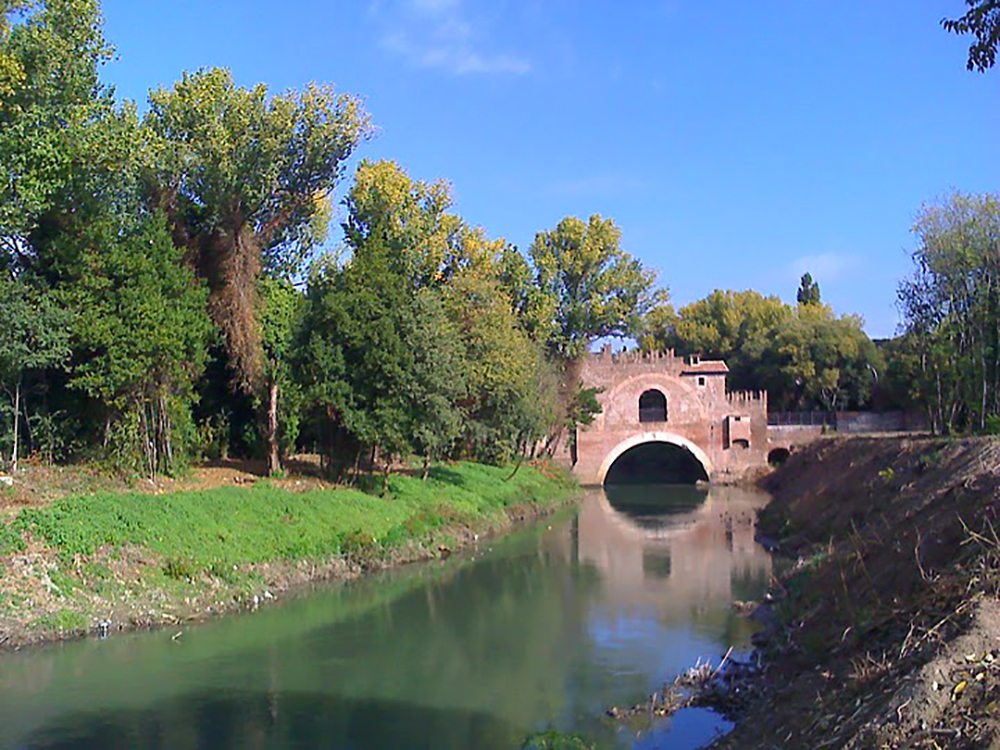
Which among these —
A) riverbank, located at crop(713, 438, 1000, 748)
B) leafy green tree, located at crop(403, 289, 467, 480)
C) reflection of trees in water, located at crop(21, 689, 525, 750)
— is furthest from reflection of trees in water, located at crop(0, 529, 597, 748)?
leafy green tree, located at crop(403, 289, 467, 480)

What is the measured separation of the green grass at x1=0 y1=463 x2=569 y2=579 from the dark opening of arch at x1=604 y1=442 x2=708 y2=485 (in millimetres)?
25595

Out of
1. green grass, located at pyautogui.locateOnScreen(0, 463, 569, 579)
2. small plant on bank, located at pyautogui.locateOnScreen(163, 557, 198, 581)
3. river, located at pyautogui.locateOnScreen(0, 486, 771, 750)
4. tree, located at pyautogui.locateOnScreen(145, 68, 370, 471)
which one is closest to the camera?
river, located at pyautogui.locateOnScreen(0, 486, 771, 750)

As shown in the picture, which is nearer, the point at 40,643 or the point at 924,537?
the point at 924,537

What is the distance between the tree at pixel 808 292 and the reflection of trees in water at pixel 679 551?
Answer: 2931cm

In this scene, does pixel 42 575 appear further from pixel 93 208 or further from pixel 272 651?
pixel 93 208

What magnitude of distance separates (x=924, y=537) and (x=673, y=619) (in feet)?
23.0

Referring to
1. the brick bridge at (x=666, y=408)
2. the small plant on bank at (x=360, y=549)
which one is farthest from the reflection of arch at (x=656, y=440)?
the small plant on bank at (x=360, y=549)

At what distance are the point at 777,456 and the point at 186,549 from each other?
124 feet

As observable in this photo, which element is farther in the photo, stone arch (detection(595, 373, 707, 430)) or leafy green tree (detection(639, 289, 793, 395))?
leafy green tree (detection(639, 289, 793, 395))

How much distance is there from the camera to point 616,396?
5062 centimetres

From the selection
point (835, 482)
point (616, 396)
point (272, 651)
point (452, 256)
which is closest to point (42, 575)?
point (272, 651)

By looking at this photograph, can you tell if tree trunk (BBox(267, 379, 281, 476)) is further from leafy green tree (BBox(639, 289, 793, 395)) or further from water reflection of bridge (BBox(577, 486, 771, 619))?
leafy green tree (BBox(639, 289, 793, 395))

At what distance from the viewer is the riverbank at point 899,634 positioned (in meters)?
8.05

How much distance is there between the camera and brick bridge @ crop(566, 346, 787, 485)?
166 feet
